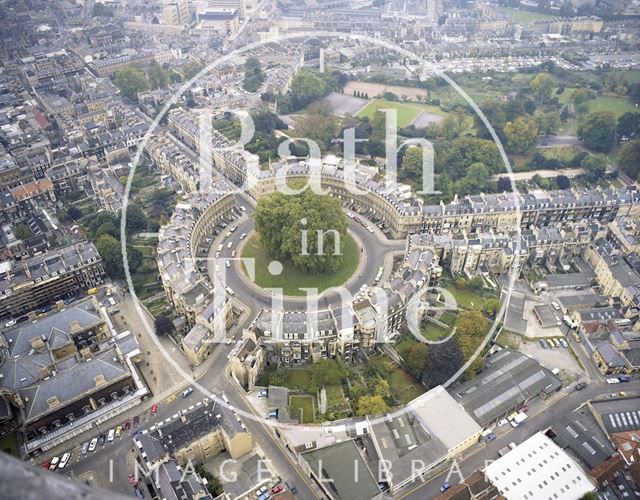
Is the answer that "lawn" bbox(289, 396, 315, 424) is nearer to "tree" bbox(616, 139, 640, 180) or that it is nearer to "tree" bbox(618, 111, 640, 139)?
"tree" bbox(616, 139, 640, 180)

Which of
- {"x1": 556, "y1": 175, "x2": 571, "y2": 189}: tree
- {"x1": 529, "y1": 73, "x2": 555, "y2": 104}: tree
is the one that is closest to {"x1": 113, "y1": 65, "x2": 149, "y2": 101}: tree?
{"x1": 529, "y1": 73, "x2": 555, "y2": 104}: tree

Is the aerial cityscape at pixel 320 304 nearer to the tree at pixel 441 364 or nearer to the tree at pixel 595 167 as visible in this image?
the tree at pixel 441 364

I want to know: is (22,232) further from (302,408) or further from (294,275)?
(302,408)

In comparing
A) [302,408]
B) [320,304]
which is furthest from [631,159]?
[302,408]

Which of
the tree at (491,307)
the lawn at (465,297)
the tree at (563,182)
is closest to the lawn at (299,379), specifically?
the lawn at (465,297)

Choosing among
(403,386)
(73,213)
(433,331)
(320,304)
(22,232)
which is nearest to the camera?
(403,386)
